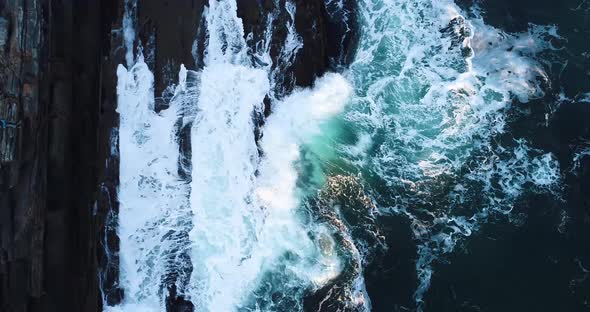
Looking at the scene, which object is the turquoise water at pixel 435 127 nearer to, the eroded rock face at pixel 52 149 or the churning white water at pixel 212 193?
the churning white water at pixel 212 193

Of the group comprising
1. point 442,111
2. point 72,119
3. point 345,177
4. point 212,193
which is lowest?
point 212,193

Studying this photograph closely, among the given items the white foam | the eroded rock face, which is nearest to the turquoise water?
the white foam

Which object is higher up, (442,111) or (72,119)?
(442,111)

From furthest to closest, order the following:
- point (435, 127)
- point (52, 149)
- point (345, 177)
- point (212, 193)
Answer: point (435, 127), point (345, 177), point (212, 193), point (52, 149)

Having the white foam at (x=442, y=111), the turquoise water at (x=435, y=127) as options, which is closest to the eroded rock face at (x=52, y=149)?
the turquoise water at (x=435, y=127)

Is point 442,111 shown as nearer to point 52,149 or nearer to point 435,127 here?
point 435,127

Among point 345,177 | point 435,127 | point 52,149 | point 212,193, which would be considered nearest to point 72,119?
point 52,149

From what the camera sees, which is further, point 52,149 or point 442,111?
point 442,111

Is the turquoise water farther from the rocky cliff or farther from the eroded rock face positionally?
the eroded rock face

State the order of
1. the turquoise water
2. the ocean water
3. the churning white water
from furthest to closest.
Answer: the turquoise water < the ocean water < the churning white water
